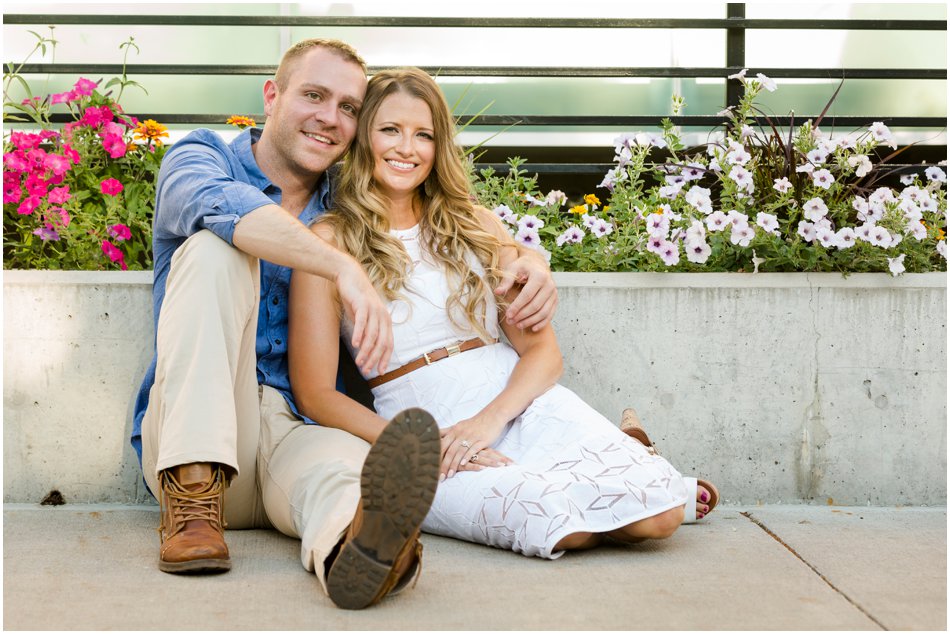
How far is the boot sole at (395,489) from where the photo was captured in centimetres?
191

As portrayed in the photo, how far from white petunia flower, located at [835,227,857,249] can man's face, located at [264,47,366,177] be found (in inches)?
61.5

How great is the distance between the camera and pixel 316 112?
2885 mm

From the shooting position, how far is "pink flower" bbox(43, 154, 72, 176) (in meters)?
3.49

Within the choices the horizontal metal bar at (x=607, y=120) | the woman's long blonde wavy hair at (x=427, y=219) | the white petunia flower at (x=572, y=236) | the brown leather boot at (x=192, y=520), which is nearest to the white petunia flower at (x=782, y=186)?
the white petunia flower at (x=572, y=236)

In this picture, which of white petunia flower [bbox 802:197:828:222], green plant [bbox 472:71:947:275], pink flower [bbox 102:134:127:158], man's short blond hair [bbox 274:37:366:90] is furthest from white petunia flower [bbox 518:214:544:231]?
pink flower [bbox 102:134:127:158]

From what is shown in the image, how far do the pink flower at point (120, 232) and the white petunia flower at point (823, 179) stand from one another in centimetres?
230

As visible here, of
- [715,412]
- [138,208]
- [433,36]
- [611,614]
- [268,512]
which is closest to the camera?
[611,614]

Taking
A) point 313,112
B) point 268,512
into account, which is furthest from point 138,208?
point 268,512

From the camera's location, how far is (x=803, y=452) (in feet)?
10.6

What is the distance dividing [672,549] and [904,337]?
119 cm

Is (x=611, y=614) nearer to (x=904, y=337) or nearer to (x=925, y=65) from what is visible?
(x=904, y=337)

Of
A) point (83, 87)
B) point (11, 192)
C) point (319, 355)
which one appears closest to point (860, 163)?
point (319, 355)

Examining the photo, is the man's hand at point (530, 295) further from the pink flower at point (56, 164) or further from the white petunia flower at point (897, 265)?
the pink flower at point (56, 164)

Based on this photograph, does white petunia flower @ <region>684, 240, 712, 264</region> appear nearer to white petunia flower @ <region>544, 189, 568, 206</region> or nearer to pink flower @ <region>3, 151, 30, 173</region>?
white petunia flower @ <region>544, 189, 568, 206</region>
